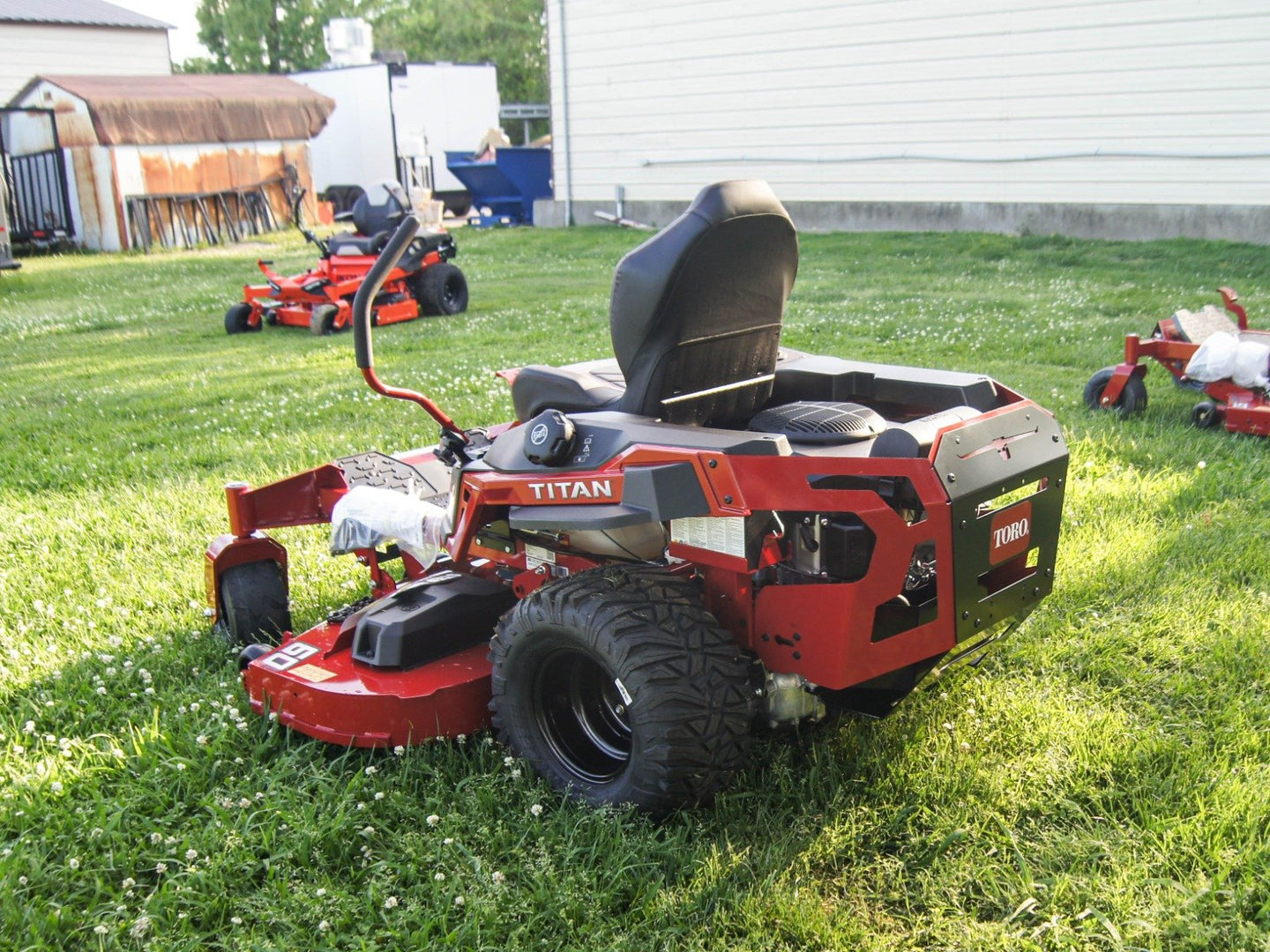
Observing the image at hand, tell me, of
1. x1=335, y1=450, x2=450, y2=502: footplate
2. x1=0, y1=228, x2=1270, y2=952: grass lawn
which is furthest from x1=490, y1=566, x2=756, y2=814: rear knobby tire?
x1=335, y1=450, x2=450, y2=502: footplate

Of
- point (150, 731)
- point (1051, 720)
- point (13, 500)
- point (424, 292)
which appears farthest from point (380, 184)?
point (1051, 720)

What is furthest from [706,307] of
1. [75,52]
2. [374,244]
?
[75,52]

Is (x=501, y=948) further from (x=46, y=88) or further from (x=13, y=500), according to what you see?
(x=46, y=88)

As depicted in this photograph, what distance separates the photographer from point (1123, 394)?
6164 millimetres

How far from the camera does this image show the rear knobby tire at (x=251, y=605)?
13.0 ft

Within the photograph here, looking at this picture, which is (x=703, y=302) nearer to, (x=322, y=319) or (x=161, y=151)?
(x=322, y=319)

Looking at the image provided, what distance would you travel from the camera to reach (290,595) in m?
4.38

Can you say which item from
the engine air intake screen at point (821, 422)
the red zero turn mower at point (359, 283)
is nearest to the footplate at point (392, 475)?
the engine air intake screen at point (821, 422)

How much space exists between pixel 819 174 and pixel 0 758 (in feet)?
45.4

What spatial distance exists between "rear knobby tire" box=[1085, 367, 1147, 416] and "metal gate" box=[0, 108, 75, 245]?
755 inches

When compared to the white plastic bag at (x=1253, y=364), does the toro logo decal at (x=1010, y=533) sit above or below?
above

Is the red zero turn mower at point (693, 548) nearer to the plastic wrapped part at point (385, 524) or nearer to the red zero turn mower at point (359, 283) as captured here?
the plastic wrapped part at point (385, 524)

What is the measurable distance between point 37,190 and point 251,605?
20.2 m

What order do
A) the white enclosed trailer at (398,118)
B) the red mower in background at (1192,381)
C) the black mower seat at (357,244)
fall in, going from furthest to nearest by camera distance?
1. the white enclosed trailer at (398,118)
2. the black mower seat at (357,244)
3. the red mower in background at (1192,381)
